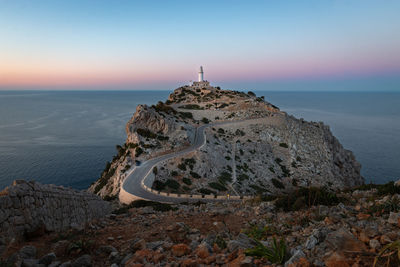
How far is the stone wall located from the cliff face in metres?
16.9

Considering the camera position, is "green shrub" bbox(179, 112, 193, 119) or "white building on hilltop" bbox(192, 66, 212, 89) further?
"white building on hilltop" bbox(192, 66, 212, 89)

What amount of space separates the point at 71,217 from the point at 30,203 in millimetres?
2284

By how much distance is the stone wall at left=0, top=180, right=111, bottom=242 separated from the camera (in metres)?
5.77

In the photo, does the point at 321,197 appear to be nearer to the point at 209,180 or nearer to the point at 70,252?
the point at 70,252

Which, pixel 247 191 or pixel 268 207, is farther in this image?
pixel 247 191

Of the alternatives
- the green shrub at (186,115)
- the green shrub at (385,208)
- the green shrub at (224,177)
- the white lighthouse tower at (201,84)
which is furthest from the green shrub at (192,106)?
the green shrub at (385,208)

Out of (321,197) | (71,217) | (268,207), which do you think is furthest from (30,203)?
(321,197)

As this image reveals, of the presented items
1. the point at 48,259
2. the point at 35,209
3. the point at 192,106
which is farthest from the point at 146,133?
the point at 48,259

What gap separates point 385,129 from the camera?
3024 inches

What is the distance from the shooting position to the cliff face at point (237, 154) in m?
28.7

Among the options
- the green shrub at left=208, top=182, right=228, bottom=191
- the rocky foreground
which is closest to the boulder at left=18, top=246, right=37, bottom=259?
the rocky foreground

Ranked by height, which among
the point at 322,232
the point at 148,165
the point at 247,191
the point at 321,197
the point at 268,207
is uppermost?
the point at 322,232

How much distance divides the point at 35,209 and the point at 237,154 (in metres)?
34.6

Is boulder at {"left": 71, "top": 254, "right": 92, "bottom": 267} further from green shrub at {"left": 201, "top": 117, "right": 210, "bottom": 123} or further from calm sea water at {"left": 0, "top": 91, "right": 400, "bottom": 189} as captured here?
green shrub at {"left": 201, "top": 117, "right": 210, "bottom": 123}
